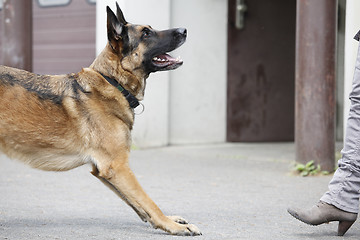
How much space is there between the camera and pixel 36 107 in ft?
13.9

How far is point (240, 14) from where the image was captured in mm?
10438

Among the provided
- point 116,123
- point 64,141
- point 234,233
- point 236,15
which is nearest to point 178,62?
point 116,123

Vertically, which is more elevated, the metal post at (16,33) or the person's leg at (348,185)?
the metal post at (16,33)

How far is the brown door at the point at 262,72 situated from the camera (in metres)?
10.6

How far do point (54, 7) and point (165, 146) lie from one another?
3151 mm

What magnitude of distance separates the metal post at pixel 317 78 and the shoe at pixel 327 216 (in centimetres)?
282

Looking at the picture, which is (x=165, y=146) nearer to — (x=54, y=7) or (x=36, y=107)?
(x=54, y=7)

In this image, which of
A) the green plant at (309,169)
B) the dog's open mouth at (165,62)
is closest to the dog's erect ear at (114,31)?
the dog's open mouth at (165,62)

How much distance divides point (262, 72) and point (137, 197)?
22.8 ft

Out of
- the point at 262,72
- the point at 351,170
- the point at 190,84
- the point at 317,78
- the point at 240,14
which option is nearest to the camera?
the point at 351,170

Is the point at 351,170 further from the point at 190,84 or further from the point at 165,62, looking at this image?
the point at 190,84

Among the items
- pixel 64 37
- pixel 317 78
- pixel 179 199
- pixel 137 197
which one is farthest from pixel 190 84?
pixel 137 197

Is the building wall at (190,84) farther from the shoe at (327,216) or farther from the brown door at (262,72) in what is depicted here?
the shoe at (327,216)

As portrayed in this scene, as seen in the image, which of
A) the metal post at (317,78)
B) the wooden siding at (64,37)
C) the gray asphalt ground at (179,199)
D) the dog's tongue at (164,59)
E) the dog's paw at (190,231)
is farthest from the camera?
the wooden siding at (64,37)
